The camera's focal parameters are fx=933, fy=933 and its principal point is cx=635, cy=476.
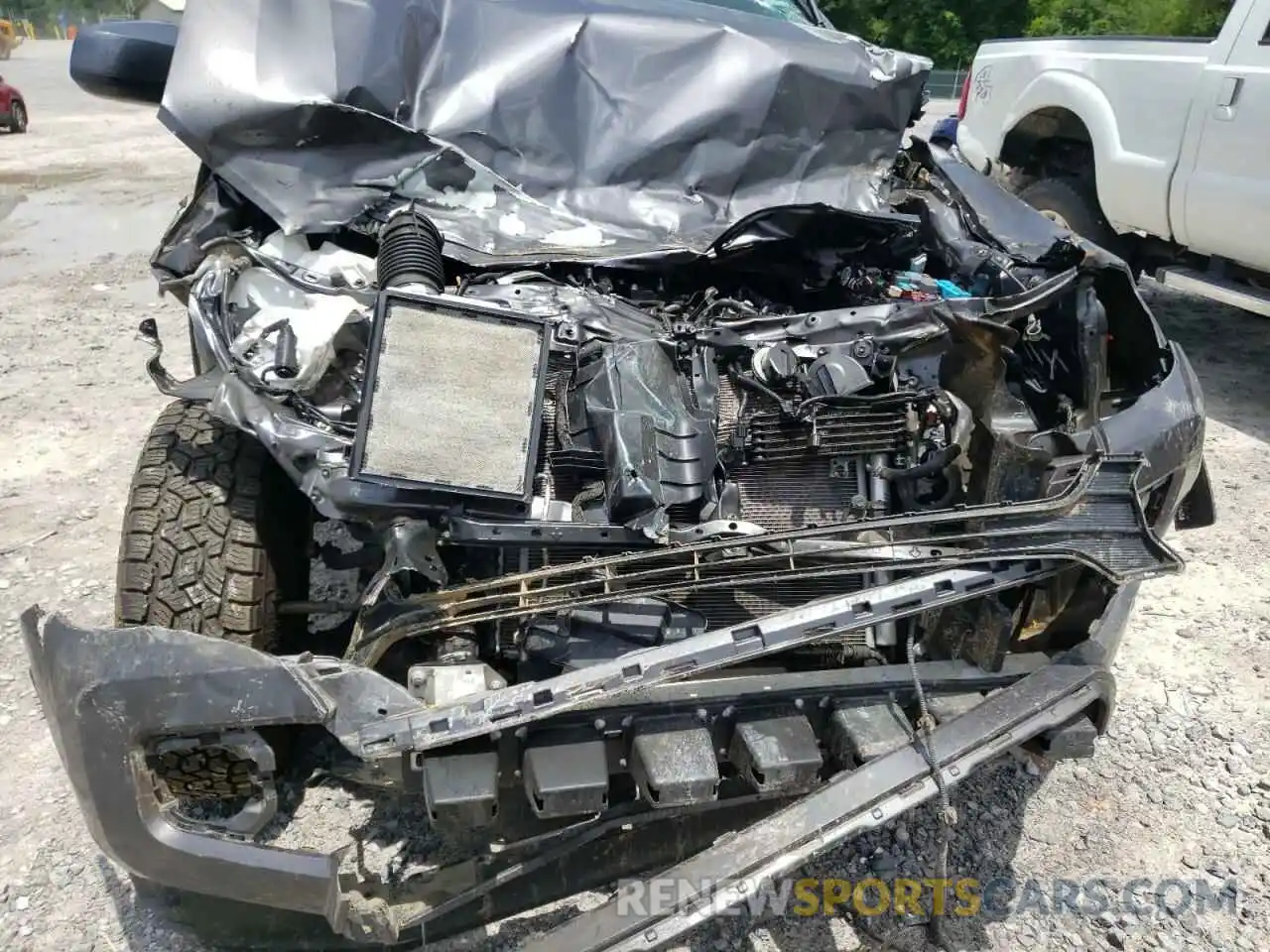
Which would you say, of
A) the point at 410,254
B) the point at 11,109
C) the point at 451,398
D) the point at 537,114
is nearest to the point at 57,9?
the point at 11,109

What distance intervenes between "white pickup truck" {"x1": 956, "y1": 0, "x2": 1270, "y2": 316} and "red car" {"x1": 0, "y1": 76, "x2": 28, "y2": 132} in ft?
44.1

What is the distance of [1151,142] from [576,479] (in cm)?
460

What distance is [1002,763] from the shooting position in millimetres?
2453

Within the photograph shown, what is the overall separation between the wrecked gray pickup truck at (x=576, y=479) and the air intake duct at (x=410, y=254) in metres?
Result: 0.02

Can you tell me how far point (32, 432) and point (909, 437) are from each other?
3748 millimetres

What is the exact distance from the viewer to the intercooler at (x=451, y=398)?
1752 mm

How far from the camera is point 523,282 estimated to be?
2303mm

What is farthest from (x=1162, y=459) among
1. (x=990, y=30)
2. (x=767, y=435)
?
(x=990, y=30)

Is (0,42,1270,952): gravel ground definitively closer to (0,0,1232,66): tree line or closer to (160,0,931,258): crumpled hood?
(160,0,931,258): crumpled hood

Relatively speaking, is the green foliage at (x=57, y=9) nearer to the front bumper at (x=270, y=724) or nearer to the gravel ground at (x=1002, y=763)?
the gravel ground at (x=1002, y=763)

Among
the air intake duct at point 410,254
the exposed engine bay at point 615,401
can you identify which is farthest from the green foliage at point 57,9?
the exposed engine bay at point 615,401

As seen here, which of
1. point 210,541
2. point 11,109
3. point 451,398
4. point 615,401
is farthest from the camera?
point 11,109

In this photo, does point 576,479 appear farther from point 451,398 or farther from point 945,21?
point 945,21

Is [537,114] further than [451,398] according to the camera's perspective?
Yes
